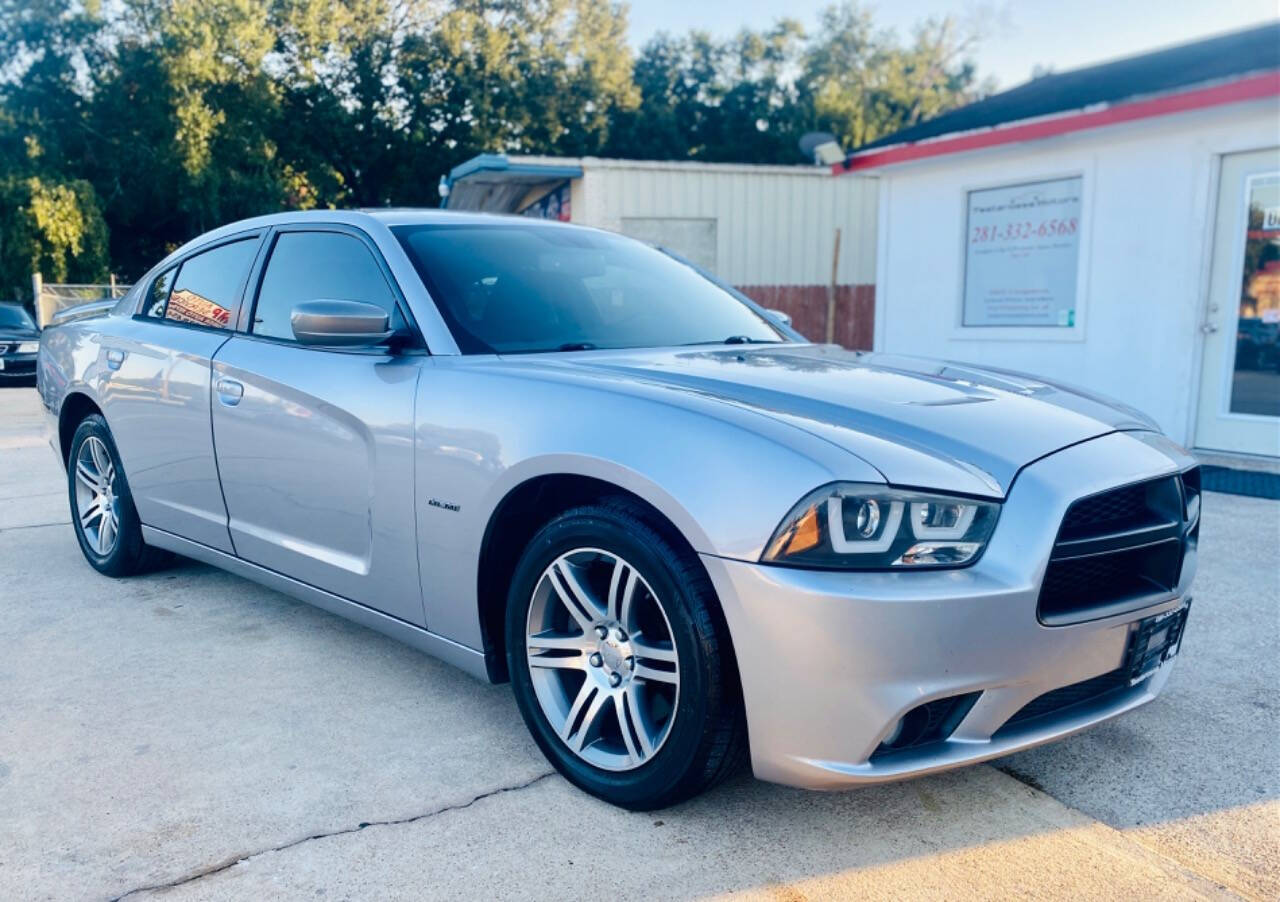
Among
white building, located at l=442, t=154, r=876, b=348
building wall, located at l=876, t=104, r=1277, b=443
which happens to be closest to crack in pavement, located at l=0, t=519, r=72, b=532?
building wall, located at l=876, t=104, r=1277, b=443

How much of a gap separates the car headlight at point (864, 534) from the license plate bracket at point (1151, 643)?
1.90ft

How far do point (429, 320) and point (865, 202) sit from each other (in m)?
14.0

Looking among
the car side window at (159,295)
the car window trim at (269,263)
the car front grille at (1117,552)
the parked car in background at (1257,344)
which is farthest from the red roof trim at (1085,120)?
the car side window at (159,295)

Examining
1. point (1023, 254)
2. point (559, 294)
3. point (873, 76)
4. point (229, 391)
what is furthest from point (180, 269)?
point (873, 76)

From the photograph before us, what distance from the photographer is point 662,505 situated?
2404mm

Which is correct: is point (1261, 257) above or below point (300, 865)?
above

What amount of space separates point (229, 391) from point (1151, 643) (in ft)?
10.2

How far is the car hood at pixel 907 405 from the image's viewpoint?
2357mm

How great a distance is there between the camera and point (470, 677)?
3.54m

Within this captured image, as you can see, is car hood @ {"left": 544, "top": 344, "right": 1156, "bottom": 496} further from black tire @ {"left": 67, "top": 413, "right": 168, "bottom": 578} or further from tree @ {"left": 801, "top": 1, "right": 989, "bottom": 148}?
tree @ {"left": 801, "top": 1, "right": 989, "bottom": 148}

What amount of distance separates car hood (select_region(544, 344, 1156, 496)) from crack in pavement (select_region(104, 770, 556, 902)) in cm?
115

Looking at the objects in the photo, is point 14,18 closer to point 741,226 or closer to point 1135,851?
point 741,226

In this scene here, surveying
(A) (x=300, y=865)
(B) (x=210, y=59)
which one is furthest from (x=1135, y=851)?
(B) (x=210, y=59)

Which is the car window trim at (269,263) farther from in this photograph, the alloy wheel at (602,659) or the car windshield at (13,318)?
the car windshield at (13,318)
